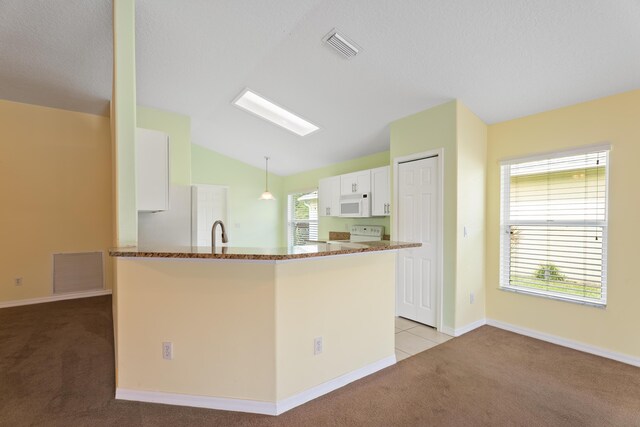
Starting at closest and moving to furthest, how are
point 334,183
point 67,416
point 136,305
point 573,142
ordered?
point 67,416, point 136,305, point 573,142, point 334,183

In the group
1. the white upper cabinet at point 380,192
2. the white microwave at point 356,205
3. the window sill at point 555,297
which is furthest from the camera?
the white microwave at point 356,205

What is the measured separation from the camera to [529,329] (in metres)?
3.21

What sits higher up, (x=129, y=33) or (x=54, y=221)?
(x=129, y=33)

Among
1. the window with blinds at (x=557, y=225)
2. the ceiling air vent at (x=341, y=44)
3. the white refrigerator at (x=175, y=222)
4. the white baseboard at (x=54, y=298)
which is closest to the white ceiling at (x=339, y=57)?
the ceiling air vent at (x=341, y=44)

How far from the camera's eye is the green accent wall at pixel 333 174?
4828mm

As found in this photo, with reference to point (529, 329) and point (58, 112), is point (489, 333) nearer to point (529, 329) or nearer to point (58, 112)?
point (529, 329)

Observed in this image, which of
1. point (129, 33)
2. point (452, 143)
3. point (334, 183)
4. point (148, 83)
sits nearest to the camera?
point (129, 33)

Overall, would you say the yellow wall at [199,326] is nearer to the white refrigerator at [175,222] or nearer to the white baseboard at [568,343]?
the white refrigerator at [175,222]

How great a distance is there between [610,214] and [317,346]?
2.97 meters

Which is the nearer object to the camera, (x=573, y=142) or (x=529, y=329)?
(x=573, y=142)

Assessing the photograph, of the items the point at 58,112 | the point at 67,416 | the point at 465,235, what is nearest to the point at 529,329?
the point at 465,235

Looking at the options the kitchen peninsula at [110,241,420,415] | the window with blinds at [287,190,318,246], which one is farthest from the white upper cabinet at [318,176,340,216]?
the kitchen peninsula at [110,241,420,415]

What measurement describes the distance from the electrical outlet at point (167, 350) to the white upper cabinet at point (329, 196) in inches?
141

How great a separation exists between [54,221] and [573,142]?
6.67 m
